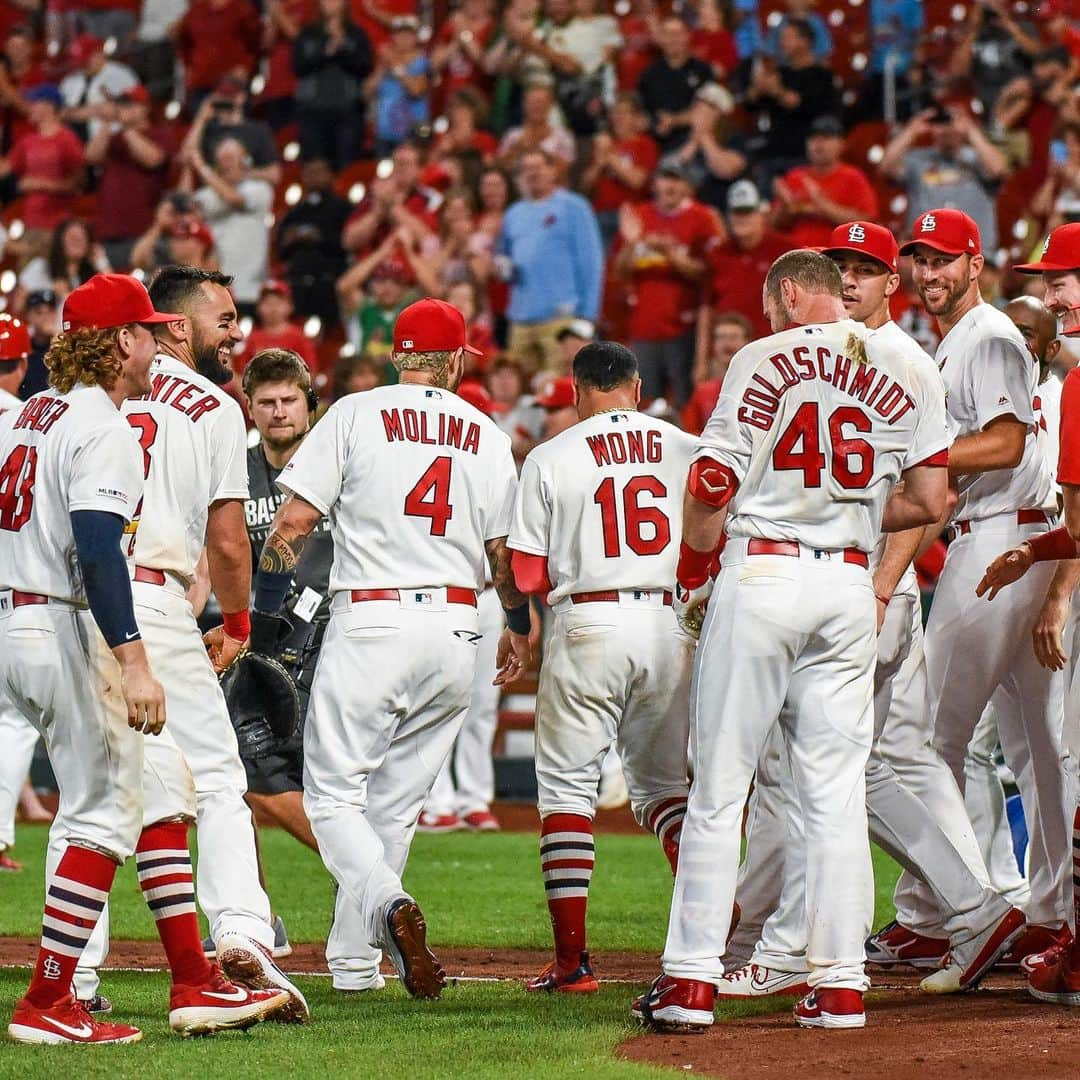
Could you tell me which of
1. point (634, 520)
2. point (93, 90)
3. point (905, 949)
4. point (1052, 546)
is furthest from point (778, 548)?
A: point (93, 90)

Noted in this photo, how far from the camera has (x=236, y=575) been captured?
6305 millimetres

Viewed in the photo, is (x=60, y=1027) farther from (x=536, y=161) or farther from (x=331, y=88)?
(x=331, y=88)

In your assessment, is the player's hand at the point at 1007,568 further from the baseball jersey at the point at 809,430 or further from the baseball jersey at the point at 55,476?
the baseball jersey at the point at 55,476

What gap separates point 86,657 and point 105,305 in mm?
1069

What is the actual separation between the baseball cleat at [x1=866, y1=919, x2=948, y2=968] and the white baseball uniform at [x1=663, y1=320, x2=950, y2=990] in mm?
1405

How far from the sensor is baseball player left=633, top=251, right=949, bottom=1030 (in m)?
5.60

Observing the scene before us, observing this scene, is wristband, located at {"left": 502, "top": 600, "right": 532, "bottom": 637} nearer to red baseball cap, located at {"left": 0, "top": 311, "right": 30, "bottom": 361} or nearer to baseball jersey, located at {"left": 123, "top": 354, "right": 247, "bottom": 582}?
baseball jersey, located at {"left": 123, "top": 354, "right": 247, "bottom": 582}

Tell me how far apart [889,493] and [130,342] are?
2.46 metres

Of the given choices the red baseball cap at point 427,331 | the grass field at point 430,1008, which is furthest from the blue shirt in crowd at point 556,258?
the red baseball cap at point 427,331

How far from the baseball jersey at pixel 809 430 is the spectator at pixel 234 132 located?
1149 cm

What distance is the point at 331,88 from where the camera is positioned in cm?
1750

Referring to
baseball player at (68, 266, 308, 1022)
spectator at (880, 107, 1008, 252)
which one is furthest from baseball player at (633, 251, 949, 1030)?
spectator at (880, 107, 1008, 252)

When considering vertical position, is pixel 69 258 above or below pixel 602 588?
above

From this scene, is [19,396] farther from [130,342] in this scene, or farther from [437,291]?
[437,291]
